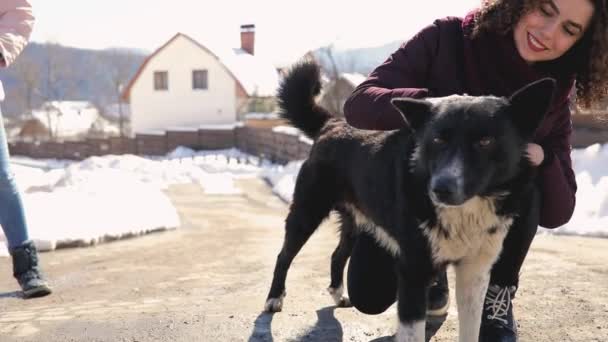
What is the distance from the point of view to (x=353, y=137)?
267cm

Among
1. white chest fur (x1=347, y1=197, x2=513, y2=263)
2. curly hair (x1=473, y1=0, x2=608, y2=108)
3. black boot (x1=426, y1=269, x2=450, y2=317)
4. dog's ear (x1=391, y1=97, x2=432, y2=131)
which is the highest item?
curly hair (x1=473, y1=0, x2=608, y2=108)

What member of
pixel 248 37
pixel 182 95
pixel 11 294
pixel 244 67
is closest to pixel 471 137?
pixel 11 294

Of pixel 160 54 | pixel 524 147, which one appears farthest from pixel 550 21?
pixel 160 54

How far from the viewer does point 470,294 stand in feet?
7.42

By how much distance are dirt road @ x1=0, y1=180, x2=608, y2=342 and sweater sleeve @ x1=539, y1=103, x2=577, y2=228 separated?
1.64ft

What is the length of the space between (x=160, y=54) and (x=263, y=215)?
77.9ft

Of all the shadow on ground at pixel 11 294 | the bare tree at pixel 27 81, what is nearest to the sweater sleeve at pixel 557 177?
the shadow on ground at pixel 11 294

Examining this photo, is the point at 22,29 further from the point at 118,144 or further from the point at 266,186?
the point at 118,144

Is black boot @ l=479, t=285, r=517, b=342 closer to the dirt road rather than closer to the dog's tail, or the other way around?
the dirt road

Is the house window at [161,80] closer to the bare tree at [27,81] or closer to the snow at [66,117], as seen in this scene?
the bare tree at [27,81]

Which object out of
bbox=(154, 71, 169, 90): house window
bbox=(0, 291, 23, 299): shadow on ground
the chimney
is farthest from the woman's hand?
bbox=(154, 71, 169, 90): house window

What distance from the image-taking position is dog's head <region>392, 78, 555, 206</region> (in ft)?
6.10

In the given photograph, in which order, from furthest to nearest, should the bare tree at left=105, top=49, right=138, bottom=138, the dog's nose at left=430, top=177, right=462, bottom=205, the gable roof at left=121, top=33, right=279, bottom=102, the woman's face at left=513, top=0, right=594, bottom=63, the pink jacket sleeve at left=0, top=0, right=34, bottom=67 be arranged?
the bare tree at left=105, top=49, right=138, bottom=138 < the gable roof at left=121, top=33, right=279, bottom=102 < the pink jacket sleeve at left=0, top=0, right=34, bottom=67 < the woman's face at left=513, top=0, right=594, bottom=63 < the dog's nose at left=430, top=177, right=462, bottom=205

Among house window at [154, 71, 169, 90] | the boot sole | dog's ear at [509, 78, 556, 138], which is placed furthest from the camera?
house window at [154, 71, 169, 90]
